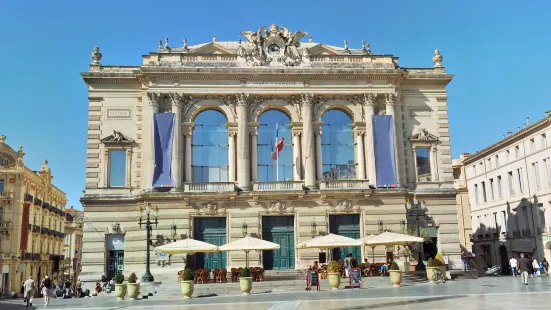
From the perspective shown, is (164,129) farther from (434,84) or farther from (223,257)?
(434,84)

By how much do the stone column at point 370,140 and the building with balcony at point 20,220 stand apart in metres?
42.3

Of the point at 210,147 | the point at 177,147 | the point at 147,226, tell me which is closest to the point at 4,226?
the point at 177,147

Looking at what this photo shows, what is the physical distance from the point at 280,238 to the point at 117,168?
42.9 feet

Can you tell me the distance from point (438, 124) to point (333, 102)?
8700mm

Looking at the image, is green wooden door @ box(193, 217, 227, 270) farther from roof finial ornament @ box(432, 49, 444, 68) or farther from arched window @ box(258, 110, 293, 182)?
roof finial ornament @ box(432, 49, 444, 68)

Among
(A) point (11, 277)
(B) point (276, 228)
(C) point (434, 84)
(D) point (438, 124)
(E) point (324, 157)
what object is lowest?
(A) point (11, 277)

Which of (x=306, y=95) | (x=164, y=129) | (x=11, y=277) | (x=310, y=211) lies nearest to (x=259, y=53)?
(x=306, y=95)

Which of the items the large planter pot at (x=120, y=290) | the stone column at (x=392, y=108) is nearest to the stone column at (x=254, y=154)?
the stone column at (x=392, y=108)

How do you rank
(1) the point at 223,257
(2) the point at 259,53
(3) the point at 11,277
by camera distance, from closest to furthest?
(1) the point at 223,257 < (2) the point at 259,53 < (3) the point at 11,277

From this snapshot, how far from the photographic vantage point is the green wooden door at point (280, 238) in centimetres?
3816

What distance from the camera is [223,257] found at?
3797 cm

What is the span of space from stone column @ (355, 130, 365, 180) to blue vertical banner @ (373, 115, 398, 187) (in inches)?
47.0

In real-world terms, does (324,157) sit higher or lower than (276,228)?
higher

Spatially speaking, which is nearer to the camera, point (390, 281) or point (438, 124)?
point (390, 281)
